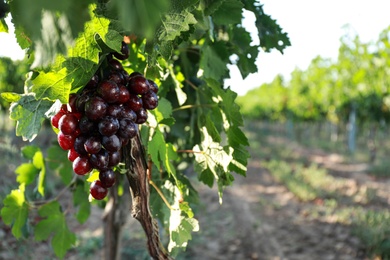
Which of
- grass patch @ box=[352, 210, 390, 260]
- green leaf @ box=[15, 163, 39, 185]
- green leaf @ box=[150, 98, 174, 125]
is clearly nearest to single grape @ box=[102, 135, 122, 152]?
green leaf @ box=[150, 98, 174, 125]

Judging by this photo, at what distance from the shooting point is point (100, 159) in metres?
0.98

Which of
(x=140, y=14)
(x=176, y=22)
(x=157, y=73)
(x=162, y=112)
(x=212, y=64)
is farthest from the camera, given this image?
(x=212, y=64)

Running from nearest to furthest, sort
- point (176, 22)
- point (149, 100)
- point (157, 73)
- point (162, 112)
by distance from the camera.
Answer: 1. point (176, 22)
2. point (149, 100)
3. point (157, 73)
4. point (162, 112)

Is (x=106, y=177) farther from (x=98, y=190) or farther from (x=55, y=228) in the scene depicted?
(x=55, y=228)

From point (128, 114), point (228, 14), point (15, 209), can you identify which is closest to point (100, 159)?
point (128, 114)

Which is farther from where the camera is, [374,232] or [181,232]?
[374,232]

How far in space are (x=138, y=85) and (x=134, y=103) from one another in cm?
5

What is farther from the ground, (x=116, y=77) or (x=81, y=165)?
(x=116, y=77)

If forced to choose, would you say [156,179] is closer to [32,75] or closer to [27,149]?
[32,75]

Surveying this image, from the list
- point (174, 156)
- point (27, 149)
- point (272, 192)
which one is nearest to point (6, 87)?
point (272, 192)

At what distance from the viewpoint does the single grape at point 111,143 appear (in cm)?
97

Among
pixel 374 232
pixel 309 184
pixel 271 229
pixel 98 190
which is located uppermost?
pixel 98 190

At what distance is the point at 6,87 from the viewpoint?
1163 cm

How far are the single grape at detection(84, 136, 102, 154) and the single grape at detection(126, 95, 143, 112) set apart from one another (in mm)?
139
